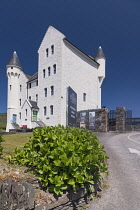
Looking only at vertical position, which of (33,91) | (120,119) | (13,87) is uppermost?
(13,87)

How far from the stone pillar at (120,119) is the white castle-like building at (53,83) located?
357 inches

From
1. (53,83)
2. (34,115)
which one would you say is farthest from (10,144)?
(34,115)

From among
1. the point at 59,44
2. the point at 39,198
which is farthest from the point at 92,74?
the point at 39,198

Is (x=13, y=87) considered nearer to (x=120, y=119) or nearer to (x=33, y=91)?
(x=33, y=91)

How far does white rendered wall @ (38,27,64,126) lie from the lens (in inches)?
1033

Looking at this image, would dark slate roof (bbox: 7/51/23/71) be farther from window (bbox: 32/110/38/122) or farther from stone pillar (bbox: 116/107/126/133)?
stone pillar (bbox: 116/107/126/133)

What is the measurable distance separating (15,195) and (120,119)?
2130cm

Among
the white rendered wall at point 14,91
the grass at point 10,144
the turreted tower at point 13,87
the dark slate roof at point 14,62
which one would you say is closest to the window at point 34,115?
the white rendered wall at point 14,91

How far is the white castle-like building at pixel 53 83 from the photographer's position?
26531mm

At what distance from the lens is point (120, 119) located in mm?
21766

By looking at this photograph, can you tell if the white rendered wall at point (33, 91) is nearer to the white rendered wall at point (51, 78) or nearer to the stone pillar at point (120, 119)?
the white rendered wall at point (51, 78)

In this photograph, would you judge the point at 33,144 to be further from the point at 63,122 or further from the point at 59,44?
the point at 59,44

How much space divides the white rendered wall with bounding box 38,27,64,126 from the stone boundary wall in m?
22.7

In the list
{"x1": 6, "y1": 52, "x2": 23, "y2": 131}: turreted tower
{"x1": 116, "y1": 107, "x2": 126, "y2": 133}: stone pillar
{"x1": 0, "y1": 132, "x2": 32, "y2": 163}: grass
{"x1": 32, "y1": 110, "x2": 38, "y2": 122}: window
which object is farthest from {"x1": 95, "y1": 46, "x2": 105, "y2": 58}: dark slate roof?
{"x1": 0, "y1": 132, "x2": 32, "y2": 163}: grass
